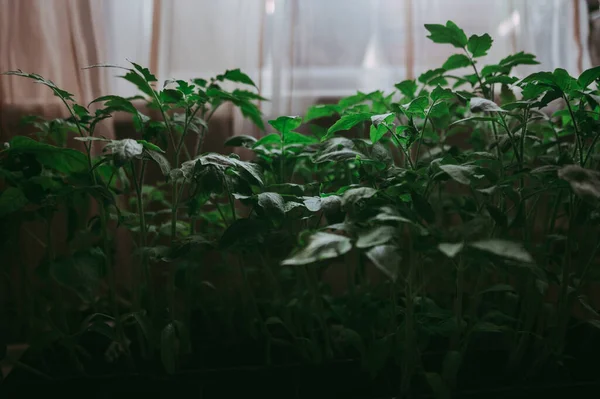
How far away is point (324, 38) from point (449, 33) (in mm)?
531

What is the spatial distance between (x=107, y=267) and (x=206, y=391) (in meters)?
0.31

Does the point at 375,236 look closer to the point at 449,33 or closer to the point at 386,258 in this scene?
the point at 386,258

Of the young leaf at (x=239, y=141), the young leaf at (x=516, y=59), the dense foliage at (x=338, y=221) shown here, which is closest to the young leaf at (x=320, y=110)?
the dense foliage at (x=338, y=221)

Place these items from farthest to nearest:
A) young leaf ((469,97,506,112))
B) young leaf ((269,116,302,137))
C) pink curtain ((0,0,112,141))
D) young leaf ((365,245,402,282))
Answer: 1. pink curtain ((0,0,112,141))
2. young leaf ((269,116,302,137))
3. young leaf ((469,97,506,112))
4. young leaf ((365,245,402,282))

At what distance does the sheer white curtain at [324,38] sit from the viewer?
1297 millimetres

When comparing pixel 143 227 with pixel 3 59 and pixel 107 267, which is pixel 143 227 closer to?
pixel 107 267

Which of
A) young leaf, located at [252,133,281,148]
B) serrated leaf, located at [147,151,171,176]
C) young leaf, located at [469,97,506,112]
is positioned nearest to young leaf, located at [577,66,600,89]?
young leaf, located at [469,97,506,112]

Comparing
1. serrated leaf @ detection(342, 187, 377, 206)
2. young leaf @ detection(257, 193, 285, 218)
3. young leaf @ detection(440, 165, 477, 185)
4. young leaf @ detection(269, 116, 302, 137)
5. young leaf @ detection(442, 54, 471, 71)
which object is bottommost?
young leaf @ detection(257, 193, 285, 218)

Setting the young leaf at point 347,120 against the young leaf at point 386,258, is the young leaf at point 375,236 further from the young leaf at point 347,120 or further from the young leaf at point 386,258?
the young leaf at point 347,120

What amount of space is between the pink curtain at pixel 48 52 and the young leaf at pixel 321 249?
0.86 meters

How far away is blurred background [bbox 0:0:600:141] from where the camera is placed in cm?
125

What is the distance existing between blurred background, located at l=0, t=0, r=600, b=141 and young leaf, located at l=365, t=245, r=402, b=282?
787 mm

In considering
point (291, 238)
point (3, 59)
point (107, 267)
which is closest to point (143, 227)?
point (107, 267)

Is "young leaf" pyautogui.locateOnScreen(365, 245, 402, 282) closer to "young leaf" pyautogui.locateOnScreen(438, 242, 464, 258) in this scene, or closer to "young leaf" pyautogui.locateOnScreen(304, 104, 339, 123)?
"young leaf" pyautogui.locateOnScreen(438, 242, 464, 258)
